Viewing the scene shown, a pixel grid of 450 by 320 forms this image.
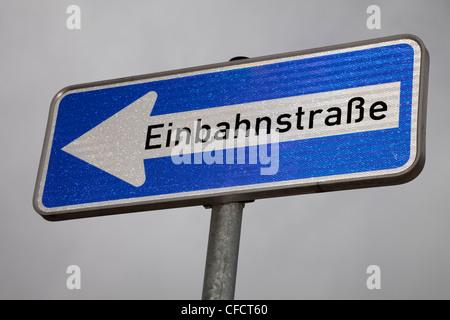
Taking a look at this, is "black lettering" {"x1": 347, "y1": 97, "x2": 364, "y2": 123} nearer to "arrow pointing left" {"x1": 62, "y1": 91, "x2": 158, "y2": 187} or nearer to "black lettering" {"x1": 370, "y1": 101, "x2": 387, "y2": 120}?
"black lettering" {"x1": 370, "y1": 101, "x2": 387, "y2": 120}

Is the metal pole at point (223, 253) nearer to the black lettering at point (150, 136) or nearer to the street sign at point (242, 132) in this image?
the street sign at point (242, 132)

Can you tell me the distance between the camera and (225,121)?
232cm

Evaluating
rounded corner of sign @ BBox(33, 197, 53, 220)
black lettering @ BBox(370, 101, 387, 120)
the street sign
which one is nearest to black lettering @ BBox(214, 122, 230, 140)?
the street sign

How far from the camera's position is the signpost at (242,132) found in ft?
7.01

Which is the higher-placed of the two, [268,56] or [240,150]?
[268,56]

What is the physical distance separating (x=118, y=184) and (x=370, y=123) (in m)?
0.73

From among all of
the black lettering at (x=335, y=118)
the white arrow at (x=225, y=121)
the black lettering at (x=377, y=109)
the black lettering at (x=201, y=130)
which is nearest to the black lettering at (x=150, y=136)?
the white arrow at (x=225, y=121)

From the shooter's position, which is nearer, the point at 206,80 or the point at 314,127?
the point at 314,127

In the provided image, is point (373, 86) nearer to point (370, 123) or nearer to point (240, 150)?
point (370, 123)

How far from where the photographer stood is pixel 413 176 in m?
2.06

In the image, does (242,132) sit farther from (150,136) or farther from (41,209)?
(41,209)
